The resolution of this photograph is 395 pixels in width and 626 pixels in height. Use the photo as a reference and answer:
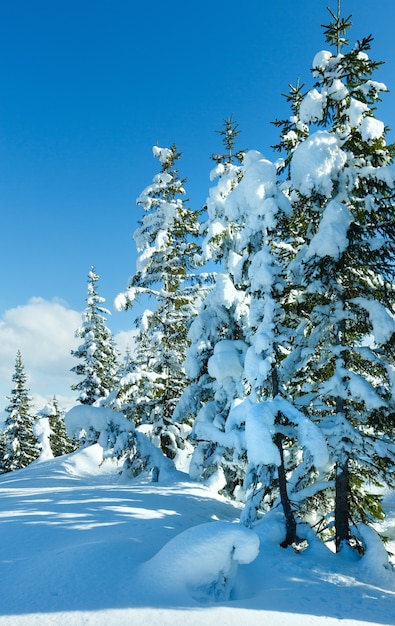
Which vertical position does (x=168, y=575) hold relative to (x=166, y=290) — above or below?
below

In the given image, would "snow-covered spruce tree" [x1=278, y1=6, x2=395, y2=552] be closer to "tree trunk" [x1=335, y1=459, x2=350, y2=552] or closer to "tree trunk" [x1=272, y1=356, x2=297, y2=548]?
"tree trunk" [x1=335, y1=459, x2=350, y2=552]

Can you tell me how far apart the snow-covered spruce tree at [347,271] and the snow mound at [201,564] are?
11.1 ft

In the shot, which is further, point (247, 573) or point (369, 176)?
point (369, 176)

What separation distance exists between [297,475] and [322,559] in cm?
211

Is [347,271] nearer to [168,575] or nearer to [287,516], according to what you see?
[287,516]

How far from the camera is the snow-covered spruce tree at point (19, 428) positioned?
106 feet

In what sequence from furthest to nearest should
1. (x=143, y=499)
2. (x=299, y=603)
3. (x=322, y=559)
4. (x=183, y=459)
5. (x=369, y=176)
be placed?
(x=183, y=459) < (x=143, y=499) < (x=369, y=176) < (x=322, y=559) < (x=299, y=603)

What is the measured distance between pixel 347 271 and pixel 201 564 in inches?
260

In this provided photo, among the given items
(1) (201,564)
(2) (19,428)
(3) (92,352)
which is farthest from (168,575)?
(2) (19,428)

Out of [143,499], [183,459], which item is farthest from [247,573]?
[183,459]

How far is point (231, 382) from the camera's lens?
12188mm

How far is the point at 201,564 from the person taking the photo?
555 centimetres

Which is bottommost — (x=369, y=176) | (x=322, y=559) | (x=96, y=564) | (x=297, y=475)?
(x=322, y=559)

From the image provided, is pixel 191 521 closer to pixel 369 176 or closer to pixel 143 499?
pixel 143 499
